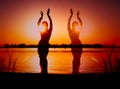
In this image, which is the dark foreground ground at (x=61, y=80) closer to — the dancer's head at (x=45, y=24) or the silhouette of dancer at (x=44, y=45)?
the silhouette of dancer at (x=44, y=45)

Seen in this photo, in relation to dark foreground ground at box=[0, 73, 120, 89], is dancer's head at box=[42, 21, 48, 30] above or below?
above

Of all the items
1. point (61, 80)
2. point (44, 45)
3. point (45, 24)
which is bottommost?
point (61, 80)

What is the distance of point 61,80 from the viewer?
297 inches

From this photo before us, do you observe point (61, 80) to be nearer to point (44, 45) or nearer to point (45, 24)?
point (44, 45)

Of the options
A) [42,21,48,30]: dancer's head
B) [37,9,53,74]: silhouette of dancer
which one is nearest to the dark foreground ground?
[37,9,53,74]: silhouette of dancer

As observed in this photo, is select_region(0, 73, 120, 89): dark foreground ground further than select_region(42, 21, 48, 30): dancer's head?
No

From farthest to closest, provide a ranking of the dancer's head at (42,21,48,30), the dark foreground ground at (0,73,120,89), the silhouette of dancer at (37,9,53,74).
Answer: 1. the dancer's head at (42,21,48,30)
2. the silhouette of dancer at (37,9,53,74)
3. the dark foreground ground at (0,73,120,89)

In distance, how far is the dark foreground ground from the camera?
7.27 meters

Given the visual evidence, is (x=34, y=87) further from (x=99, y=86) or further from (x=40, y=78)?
(x=99, y=86)

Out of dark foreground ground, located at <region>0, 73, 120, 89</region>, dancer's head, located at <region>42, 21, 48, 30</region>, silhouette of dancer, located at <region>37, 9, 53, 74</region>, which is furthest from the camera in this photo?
dancer's head, located at <region>42, 21, 48, 30</region>

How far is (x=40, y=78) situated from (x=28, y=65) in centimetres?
825

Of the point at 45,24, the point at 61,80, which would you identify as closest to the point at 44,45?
the point at 45,24

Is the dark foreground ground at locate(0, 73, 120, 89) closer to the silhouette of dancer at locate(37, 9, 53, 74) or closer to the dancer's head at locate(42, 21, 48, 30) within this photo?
the silhouette of dancer at locate(37, 9, 53, 74)

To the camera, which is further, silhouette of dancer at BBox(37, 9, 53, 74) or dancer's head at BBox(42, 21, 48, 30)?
dancer's head at BBox(42, 21, 48, 30)
